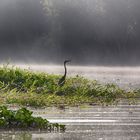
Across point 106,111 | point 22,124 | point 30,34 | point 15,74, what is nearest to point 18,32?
point 30,34

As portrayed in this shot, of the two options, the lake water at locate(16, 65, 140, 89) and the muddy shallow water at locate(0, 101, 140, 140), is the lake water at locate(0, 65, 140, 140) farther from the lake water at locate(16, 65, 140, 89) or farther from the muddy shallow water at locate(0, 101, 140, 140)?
the lake water at locate(16, 65, 140, 89)

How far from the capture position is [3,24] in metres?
62.2

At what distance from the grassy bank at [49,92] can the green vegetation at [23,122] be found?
4.81 metres

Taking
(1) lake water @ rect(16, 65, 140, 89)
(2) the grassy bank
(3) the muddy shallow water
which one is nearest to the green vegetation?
(3) the muddy shallow water

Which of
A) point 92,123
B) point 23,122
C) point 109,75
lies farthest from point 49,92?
point 109,75

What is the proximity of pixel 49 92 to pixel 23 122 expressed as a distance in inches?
311

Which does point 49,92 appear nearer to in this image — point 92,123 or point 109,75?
point 92,123

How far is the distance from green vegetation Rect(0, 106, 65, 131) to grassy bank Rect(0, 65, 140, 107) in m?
4.81

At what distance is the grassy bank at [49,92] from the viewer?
19.8m

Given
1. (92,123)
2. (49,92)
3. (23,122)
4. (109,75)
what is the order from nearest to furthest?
(23,122) < (92,123) < (49,92) < (109,75)

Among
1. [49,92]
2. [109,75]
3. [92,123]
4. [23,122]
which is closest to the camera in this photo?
[23,122]

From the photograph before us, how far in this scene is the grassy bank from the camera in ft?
64.8

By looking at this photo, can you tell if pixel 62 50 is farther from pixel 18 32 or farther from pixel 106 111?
pixel 106 111

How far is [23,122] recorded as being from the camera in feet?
46.3
